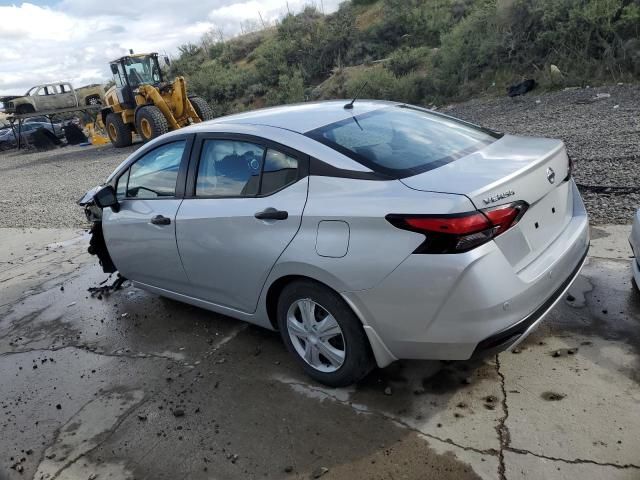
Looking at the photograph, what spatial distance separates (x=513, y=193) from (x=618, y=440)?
126 centimetres

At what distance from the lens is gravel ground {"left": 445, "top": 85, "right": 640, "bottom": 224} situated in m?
5.66

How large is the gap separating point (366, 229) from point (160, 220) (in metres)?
1.89

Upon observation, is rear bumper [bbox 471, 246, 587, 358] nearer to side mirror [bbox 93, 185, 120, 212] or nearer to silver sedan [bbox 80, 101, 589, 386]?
silver sedan [bbox 80, 101, 589, 386]

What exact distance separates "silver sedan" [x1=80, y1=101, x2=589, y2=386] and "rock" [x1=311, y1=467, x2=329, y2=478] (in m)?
0.58

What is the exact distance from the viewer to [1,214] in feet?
36.2

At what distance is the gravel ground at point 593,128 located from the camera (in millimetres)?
5660

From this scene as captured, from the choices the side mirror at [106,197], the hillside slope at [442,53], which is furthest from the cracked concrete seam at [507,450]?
the hillside slope at [442,53]

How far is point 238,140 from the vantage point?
3598 millimetres

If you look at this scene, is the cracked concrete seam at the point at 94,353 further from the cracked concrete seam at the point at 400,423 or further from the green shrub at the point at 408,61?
the green shrub at the point at 408,61

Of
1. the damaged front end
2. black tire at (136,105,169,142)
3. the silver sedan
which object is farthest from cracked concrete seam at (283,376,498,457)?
black tire at (136,105,169,142)

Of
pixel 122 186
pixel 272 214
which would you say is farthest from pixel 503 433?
pixel 122 186

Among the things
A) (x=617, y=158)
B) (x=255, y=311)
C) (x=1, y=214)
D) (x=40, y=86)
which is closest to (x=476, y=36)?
(x=617, y=158)

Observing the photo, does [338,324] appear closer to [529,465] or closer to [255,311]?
[255,311]

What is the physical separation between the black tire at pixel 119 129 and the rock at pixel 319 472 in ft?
59.5
